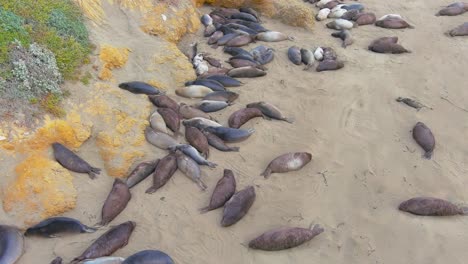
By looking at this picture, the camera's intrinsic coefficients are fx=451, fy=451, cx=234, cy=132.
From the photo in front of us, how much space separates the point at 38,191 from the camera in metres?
4.19

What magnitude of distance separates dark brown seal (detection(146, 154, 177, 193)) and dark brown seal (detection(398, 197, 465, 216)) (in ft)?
7.58

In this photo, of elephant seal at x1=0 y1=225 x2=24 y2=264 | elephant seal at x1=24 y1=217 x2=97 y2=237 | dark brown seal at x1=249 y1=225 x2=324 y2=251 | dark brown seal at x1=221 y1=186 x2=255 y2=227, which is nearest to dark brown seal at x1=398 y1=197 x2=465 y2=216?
dark brown seal at x1=249 y1=225 x2=324 y2=251

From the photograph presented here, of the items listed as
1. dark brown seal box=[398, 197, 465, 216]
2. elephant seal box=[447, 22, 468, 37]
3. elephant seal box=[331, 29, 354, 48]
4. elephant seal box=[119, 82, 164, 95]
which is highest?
elephant seal box=[119, 82, 164, 95]

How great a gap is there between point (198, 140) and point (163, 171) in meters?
0.63

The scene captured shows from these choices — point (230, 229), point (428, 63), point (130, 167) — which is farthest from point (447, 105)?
point (130, 167)

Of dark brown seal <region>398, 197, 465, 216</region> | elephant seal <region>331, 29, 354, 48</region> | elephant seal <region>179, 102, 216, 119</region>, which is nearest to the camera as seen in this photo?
dark brown seal <region>398, 197, 465, 216</region>

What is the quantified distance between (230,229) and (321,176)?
1.21m

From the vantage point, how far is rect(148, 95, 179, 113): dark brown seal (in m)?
5.48

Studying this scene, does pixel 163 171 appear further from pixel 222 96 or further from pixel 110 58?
pixel 110 58

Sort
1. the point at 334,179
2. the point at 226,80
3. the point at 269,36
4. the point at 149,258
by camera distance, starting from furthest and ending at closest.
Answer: the point at 269,36 → the point at 226,80 → the point at 334,179 → the point at 149,258

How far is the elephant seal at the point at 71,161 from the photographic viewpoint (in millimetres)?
4520

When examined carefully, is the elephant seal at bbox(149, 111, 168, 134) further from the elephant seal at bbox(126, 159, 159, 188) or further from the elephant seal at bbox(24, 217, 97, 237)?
the elephant seal at bbox(24, 217, 97, 237)

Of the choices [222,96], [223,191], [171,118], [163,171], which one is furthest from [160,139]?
[222,96]

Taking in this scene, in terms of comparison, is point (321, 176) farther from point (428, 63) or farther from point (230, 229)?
point (428, 63)
